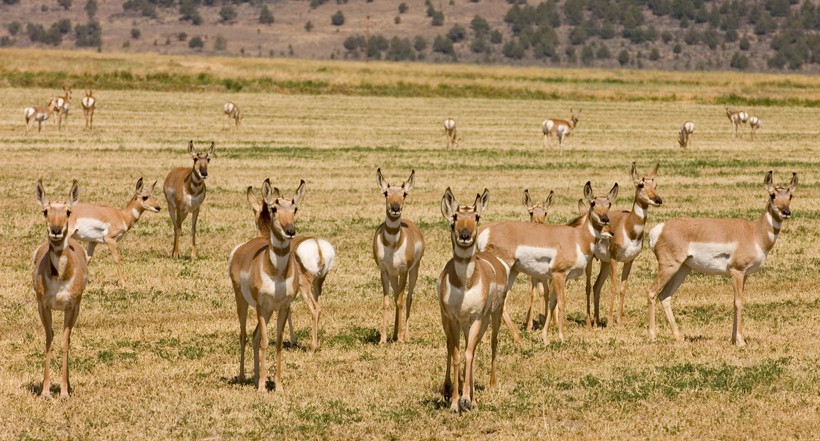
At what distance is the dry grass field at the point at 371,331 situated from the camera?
1234cm

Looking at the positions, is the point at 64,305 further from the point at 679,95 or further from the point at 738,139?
the point at 679,95

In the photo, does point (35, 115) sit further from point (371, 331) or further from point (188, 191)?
point (371, 331)

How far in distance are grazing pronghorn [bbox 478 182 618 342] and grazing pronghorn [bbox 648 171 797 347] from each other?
3.54 ft

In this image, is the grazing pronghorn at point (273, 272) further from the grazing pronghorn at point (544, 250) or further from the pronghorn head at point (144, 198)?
the pronghorn head at point (144, 198)

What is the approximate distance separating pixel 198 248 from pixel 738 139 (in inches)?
1323

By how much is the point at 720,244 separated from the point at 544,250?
2.40 meters

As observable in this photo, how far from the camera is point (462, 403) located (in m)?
12.6

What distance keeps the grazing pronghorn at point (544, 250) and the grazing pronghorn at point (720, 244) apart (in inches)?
42.5

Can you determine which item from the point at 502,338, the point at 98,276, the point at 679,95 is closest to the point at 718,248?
the point at 502,338

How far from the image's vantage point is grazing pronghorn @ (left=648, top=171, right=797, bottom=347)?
1644cm

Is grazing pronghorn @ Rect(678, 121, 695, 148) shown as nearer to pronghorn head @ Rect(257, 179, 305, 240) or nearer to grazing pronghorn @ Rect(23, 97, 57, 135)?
grazing pronghorn @ Rect(23, 97, 57, 135)

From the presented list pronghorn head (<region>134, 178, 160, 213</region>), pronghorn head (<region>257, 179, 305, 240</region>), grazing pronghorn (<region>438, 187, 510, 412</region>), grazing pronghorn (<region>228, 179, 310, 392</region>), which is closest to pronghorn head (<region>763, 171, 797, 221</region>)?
grazing pronghorn (<region>438, 187, 510, 412</region>)

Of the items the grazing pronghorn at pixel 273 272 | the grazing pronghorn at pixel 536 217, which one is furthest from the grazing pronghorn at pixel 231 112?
the grazing pronghorn at pixel 273 272

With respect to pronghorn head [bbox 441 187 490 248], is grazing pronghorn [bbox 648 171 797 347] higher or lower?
lower
